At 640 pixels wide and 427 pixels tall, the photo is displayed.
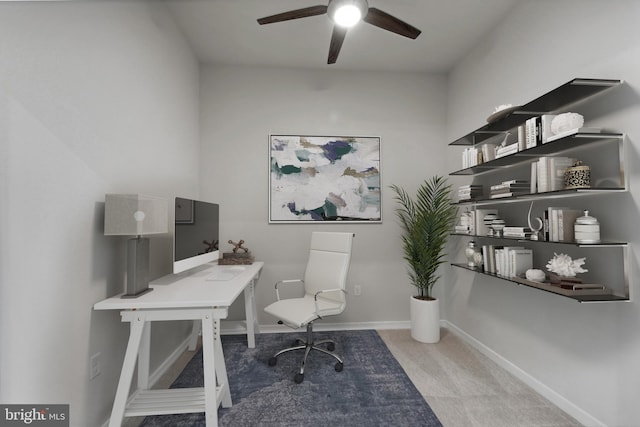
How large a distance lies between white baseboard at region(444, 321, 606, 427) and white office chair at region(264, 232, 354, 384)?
138 centimetres

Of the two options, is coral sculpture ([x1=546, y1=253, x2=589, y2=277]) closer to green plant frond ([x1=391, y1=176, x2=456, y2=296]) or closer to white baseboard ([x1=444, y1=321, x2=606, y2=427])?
white baseboard ([x1=444, y1=321, x2=606, y2=427])

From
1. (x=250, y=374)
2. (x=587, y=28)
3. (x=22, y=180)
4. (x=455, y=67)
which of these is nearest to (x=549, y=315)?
(x=587, y=28)

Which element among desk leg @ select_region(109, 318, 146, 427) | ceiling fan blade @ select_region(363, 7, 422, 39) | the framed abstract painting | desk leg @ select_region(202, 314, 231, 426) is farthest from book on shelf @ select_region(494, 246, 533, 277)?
desk leg @ select_region(109, 318, 146, 427)

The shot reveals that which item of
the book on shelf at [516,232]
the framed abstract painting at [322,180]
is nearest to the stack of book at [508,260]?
the book on shelf at [516,232]

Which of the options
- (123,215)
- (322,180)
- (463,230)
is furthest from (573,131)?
(123,215)

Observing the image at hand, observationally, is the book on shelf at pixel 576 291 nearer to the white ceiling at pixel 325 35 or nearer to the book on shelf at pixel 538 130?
the book on shelf at pixel 538 130

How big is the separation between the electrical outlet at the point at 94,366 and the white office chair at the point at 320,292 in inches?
45.1

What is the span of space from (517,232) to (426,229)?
0.96m

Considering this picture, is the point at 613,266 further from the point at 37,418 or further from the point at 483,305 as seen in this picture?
the point at 37,418

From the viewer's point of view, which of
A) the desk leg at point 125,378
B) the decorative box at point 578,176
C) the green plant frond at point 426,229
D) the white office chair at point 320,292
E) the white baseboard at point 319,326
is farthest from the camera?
the white baseboard at point 319,326

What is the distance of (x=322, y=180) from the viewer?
10.3 feet

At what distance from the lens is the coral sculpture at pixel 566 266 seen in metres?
1.60

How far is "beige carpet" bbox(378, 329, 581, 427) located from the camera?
171cm

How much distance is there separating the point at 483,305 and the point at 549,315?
2.29ft
